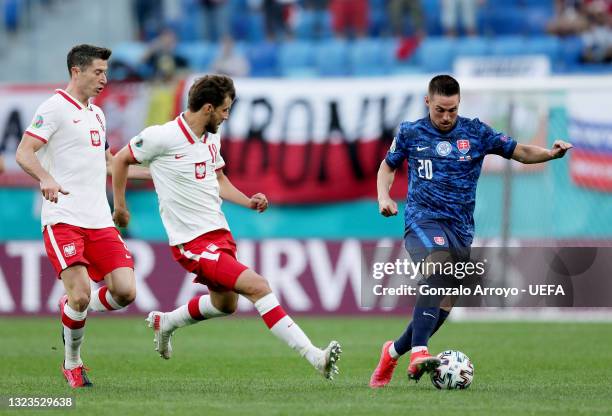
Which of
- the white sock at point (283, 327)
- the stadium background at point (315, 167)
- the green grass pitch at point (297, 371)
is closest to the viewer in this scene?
the green grass pitch at point (297, 371)

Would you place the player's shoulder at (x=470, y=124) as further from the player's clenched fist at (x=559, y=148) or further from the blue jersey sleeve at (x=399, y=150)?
the player's clenched fist at (x=559, y=148)

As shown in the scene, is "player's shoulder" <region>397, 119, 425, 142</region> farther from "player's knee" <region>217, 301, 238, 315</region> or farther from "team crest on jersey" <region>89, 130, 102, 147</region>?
"team crest on jersey" <region>89, 130, 102, 147</region>

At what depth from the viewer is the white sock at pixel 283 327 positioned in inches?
327

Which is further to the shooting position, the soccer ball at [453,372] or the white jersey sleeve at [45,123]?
the white jersey sleeve at [45,123]

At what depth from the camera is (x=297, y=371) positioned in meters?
10.2

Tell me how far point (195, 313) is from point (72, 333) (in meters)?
0.95

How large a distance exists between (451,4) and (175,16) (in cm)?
559

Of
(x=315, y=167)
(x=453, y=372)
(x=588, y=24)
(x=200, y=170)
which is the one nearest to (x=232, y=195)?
(x=200, y=170)

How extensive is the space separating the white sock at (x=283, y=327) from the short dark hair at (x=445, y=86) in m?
1.90

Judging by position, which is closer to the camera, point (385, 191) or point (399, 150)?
point (385, 191)

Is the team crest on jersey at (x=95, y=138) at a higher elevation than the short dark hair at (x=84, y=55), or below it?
below

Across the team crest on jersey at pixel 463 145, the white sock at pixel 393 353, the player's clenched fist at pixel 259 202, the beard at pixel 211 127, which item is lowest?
the white sock at pixel 393 353

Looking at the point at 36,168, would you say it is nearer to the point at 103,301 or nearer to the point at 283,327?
the point at 103,301

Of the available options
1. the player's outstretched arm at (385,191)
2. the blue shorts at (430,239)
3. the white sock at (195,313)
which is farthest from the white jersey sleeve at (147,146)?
the blue shorts at (430,239)
